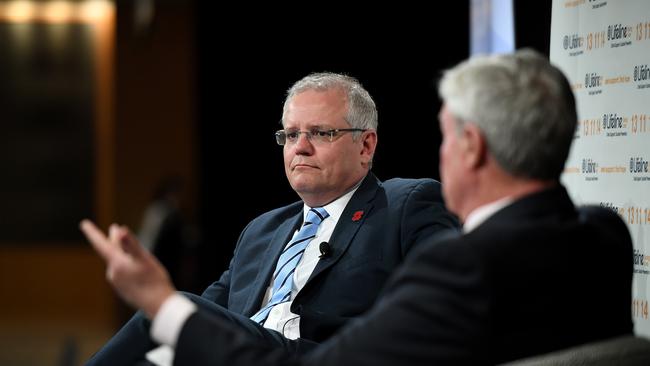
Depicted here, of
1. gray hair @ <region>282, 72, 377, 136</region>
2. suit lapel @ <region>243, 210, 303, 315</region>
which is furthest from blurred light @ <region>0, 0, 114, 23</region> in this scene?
suit lapel @ <region>243, 210, 303, 315</region>

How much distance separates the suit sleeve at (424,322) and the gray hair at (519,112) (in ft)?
0.70

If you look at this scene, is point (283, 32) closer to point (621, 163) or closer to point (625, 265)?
point (621, 163)

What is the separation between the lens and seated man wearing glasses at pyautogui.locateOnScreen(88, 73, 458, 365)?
8.65 ft

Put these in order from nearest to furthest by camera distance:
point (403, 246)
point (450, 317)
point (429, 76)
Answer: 1. point (450, 317)
2. point (403, 246)
3. point (429, 76)

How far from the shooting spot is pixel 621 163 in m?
2.87

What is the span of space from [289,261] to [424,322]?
1.35 meters

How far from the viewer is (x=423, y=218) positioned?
2.79 m

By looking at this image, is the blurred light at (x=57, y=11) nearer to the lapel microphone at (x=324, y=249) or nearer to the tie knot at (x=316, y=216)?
the tie knot at (x=316, y=216)

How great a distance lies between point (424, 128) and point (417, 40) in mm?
679

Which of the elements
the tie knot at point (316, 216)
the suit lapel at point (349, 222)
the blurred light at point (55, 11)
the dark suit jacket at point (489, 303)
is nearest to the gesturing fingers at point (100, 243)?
the dark suit jacket at point (489, 303)

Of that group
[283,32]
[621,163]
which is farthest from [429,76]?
[621,163]

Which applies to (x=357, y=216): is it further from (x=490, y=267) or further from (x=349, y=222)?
(x=490, y=267)

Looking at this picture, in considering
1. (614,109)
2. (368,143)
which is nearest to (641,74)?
(614,109)

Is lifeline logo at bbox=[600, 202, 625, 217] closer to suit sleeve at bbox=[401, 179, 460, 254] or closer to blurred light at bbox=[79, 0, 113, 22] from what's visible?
suit sleeve at bbox=[401, 179, 460, 254]
